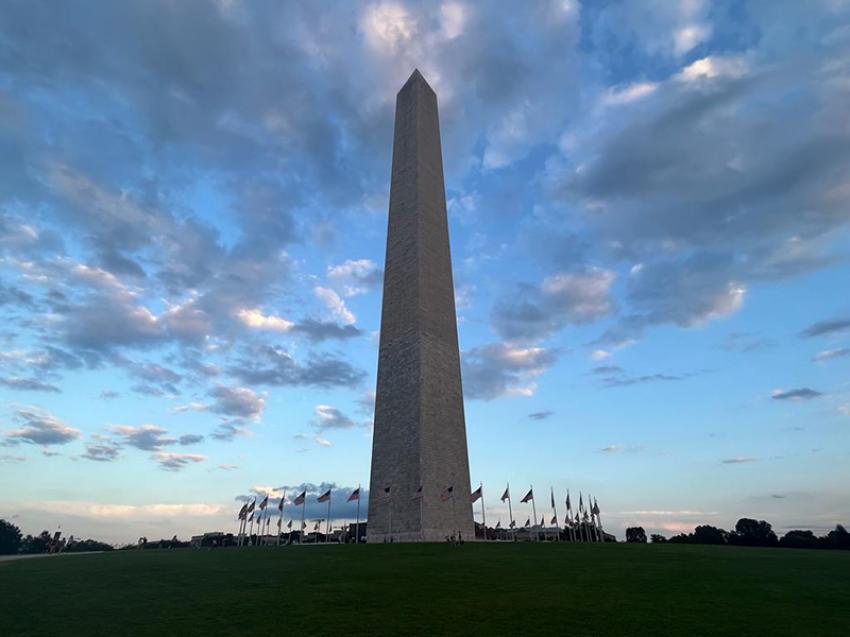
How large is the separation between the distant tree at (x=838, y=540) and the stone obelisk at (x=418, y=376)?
29016 millimetres

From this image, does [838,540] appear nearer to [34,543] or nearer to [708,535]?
[708,535]

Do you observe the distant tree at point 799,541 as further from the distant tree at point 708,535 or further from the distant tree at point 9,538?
the distant tree at point 9,538

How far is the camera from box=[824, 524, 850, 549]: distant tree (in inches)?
1658

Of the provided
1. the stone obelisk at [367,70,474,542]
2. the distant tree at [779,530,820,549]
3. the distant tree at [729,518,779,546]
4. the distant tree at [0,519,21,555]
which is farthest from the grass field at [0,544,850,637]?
the distant tree at [0,519,21,555]

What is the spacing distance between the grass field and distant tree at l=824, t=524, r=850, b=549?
26.3m

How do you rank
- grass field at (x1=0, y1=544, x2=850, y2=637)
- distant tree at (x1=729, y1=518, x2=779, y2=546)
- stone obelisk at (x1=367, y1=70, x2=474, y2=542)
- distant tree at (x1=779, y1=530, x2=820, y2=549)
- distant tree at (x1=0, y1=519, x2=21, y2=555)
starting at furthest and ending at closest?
distant tree at (x1=0, y1=519, x2=21, y2=555) < distant tree at (x1=729, y1=518, x2=779, y2=546) < distant tree at (x1=779, y1=530, x2=820, y2=549) < stone obelisk at (x1=367, y1=70, x2=474, y2=542) < grass field at (x1=0, y1=544, x2=850, y2=637)

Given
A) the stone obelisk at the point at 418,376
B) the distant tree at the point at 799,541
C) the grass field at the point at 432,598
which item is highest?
the stone obelisk at the point at 418,376

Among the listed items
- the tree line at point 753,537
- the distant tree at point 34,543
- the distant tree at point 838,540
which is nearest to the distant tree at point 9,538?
the distant tree at point 34,543

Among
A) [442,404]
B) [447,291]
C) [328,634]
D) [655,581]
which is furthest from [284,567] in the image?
[447,291]

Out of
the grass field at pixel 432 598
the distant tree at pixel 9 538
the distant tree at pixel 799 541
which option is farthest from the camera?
the distant tree at pixel 9 538

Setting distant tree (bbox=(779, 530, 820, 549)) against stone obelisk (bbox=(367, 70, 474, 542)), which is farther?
distant tree (bbox=(779, 530, 820, 549))

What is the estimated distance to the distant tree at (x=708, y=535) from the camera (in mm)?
53938

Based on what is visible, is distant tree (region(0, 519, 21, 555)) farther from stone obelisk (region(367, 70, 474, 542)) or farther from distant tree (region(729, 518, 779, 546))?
distant tree (region(729, 518, 779, 546))

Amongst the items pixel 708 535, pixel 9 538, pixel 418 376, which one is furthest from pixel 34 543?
pixel 708 535
